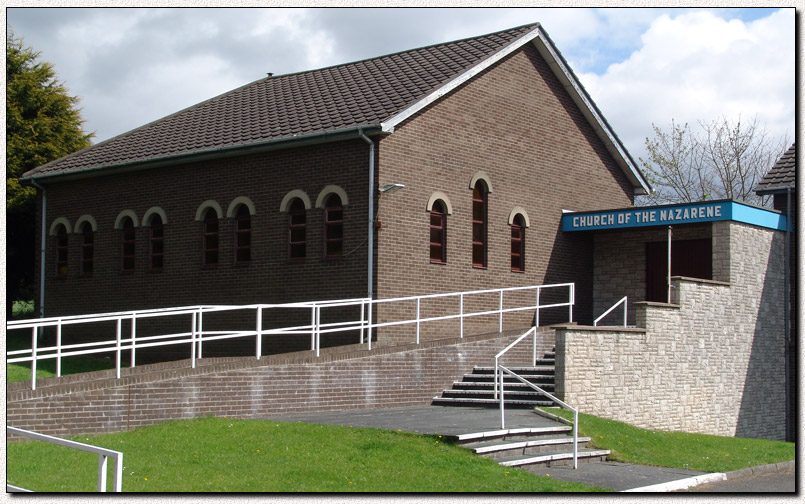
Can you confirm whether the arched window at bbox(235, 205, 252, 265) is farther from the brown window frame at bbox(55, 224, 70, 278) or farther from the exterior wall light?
the brown window frame at bbox(55, 224, 70, 278)

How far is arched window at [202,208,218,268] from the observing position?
23719 mm

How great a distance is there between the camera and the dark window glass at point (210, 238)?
2372 centimetres

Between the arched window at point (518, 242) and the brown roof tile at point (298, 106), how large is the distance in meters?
3.88

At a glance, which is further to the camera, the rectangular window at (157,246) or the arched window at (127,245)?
the arched window at (127,245)

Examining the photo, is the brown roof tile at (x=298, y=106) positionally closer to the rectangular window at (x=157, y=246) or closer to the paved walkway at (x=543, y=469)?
the rectangular window at (x=157, y=246)

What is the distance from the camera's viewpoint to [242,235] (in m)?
23.3

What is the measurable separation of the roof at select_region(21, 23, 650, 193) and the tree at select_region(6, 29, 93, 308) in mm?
4383

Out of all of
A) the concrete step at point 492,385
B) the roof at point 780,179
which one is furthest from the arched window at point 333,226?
the roof at point 780,179

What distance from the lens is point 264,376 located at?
54.6ft

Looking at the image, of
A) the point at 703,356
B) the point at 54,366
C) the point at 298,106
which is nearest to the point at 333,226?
the point at 298,106

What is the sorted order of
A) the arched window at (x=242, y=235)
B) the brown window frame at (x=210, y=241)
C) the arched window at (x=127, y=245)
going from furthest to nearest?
the arched window at (x=127, y=245)
the brown window frame at (x=210, y=241)
the arched window at (x=242, y=235)

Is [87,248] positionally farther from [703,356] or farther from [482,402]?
[703,356]

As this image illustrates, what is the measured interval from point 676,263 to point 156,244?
12351mm

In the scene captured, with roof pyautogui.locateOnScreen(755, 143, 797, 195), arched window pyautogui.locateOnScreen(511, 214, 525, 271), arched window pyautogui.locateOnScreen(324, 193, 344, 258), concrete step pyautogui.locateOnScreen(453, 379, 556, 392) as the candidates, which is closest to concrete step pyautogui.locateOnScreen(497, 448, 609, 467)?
concrete step pyautogui.locateOnScreen(453, 379, 556, 392)
